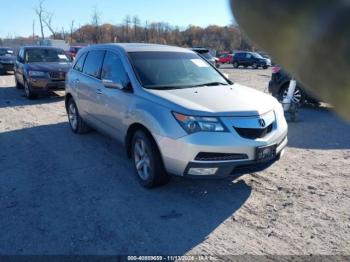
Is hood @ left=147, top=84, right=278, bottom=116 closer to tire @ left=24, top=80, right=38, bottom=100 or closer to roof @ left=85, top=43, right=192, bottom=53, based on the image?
roof @ left=85, top=43, right=192, bottom=53

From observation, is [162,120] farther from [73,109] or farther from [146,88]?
[73,109]

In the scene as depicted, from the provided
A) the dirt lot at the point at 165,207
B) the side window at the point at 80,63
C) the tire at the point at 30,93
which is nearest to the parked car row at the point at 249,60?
the tire at the point at 30,93

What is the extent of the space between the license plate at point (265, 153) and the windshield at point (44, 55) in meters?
10.3

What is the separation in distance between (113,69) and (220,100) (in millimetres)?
1927

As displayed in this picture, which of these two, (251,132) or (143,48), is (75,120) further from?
(251,132)

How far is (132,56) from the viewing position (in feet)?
17.6

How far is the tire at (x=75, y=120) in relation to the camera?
23.4ft

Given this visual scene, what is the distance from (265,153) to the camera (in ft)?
13.7

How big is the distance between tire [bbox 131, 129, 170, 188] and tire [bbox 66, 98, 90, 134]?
259cm

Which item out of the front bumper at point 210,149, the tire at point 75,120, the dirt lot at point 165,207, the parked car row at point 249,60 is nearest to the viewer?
the dirt lot at point 165,207

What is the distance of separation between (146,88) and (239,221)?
2.05 metres

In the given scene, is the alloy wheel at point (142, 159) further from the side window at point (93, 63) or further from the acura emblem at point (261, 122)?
the side window at point (93, 63)

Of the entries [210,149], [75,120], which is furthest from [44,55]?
[210,149]

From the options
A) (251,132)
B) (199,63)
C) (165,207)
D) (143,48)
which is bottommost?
(165,207)
